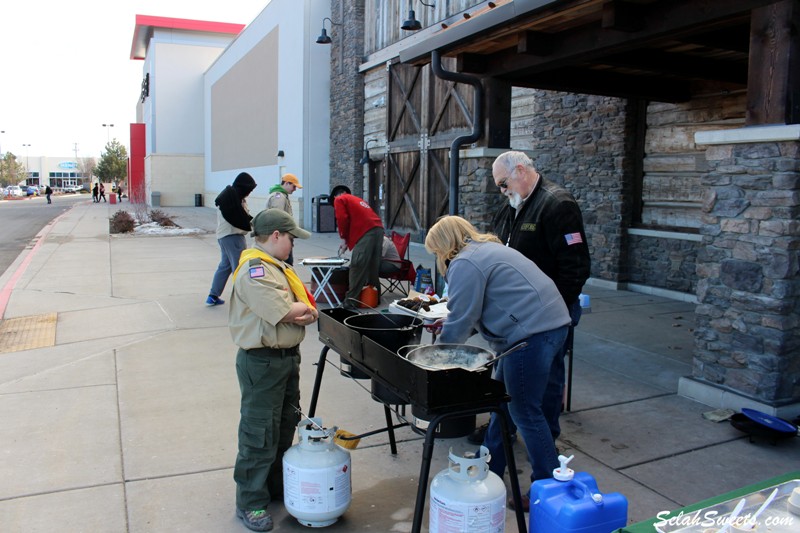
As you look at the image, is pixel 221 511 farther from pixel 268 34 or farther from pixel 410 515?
pixel 268 34

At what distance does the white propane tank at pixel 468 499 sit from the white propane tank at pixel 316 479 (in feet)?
2.05

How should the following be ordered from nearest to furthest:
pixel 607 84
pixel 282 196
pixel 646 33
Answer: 1. pixel 646 33
2. pixel 607 84
3. pixel 282 196

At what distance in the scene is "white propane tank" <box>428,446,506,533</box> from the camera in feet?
9.33

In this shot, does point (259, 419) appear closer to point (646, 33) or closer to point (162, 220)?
point (646, 33)

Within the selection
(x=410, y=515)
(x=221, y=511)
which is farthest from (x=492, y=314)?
(x=221, y=511)

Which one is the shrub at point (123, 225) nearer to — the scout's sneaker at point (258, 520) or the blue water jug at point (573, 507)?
the scout's sneaker at point (258, 520)

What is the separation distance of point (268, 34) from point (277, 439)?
23.4 meters

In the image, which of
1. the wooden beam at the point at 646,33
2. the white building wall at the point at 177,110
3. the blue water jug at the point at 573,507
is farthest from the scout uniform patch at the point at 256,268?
the white building wall at the point at 177,110

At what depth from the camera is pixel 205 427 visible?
4.90 meters

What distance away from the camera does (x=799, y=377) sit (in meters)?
4.97

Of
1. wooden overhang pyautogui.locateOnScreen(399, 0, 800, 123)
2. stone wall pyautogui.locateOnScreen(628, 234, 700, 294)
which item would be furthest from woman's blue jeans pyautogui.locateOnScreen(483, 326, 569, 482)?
stone wall pyautogui.locateOnScreen(628, 234, 700, 294)

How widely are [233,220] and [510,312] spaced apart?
227 inches

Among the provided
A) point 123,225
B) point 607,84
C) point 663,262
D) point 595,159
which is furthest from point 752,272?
point 123,225

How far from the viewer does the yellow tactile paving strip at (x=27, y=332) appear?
24.0 feet
